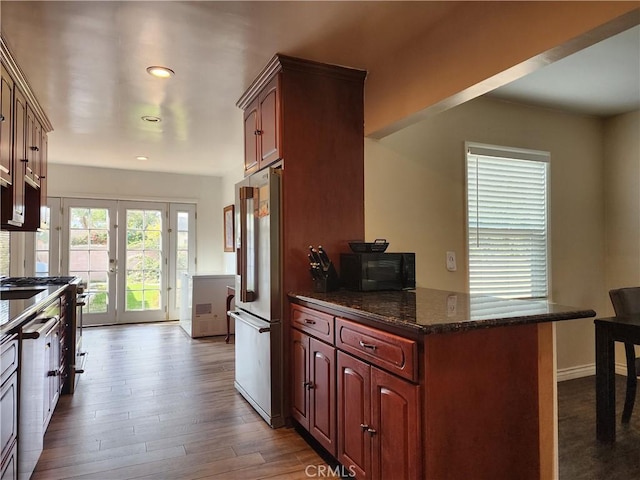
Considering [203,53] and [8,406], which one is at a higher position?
[203,53]

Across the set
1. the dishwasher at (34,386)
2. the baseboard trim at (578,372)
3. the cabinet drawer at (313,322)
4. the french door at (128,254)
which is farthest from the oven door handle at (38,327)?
the baseboard trim at (578,372)

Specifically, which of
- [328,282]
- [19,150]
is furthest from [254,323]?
[19,150]

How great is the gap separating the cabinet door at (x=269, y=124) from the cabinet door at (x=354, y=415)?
144 cm

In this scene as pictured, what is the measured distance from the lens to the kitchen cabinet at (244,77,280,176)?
9.09ft

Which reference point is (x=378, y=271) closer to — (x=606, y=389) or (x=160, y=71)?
(x=606, y=389)

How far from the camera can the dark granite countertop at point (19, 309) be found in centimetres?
174

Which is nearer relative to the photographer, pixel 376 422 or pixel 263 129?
pixel 376 422

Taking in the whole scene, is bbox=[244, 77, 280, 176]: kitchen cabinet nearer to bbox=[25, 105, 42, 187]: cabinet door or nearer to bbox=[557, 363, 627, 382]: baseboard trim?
bbox=[25, 105, 42, 187]: cabinet door

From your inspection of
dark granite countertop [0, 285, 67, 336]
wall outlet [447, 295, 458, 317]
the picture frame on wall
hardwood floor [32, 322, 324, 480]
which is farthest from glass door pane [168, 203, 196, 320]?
wall outlet [447, 295, 458, 317]

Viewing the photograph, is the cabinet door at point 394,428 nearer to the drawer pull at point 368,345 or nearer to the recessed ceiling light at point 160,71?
the drawer pull at point 368,345

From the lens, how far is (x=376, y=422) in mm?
1753

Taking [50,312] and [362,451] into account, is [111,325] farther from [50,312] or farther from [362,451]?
[362,451]

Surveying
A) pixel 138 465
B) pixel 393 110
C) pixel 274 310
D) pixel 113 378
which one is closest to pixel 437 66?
pixel 393 110

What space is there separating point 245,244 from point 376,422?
160 cm
